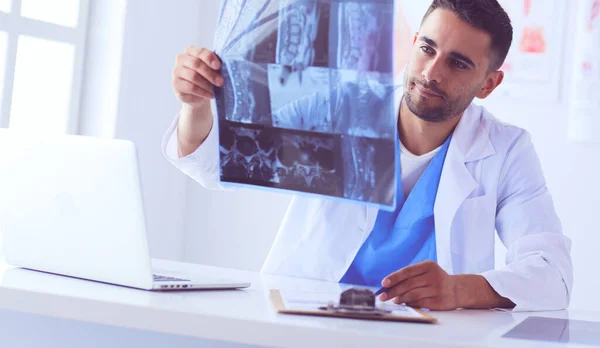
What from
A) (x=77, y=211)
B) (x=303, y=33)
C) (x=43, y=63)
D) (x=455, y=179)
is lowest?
(x=77, y=211)

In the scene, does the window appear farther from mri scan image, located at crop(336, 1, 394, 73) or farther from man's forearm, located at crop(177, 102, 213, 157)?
mri scan image, located at crop(336, 1, 394, 73)

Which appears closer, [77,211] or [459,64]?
[77,211]

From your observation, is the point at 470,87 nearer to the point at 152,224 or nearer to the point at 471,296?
the point at 471,296

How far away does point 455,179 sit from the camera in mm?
1669

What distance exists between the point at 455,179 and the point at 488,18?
0.36 meters

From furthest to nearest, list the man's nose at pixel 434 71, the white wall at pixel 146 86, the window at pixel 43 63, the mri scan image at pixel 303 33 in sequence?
the white wall at pixel 146 86, the window at pixel 43 63, the man's nose at pixel 434 71, the mri scan image at pixel 303 33

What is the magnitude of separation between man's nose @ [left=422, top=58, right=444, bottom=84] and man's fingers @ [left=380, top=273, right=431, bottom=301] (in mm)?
505

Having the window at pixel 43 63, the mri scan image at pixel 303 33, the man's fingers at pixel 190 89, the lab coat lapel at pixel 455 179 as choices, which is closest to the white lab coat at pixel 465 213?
the lab coat lapel at pixel 455 179

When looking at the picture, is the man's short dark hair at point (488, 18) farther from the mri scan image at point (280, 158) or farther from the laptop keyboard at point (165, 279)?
the laptop keyboard at point (165, 279)

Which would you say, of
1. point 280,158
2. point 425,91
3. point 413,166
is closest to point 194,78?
point 280,158

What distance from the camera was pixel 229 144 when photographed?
1384 millimetres

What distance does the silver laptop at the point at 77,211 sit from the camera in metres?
1.09

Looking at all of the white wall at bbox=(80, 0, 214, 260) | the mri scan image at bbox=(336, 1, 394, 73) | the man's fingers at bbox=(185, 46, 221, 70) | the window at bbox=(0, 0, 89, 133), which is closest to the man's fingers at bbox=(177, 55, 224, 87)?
the man's fingers at bbox=(185, 46, 221, 70)

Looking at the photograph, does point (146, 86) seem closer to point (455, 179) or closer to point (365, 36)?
point (455, 179)
